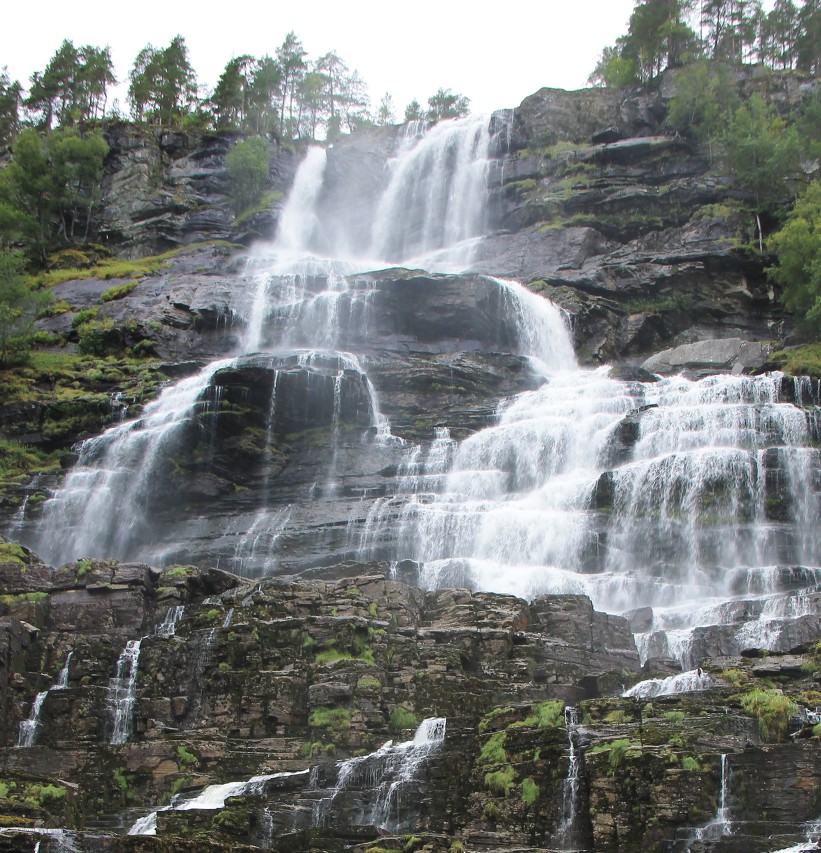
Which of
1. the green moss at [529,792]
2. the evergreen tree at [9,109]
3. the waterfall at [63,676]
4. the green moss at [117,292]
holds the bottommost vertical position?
the green moss at [529,792]

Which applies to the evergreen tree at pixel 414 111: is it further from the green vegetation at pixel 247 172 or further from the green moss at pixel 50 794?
the green moss at pixel 50 794

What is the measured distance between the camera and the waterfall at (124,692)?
20859 mm

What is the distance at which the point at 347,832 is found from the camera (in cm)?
1503

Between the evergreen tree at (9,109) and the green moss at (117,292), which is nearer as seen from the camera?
the green moss at (117,292)

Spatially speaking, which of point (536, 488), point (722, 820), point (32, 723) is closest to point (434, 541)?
point (536, 488)

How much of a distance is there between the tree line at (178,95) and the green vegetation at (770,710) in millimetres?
60352

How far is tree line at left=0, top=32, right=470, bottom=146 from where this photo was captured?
70.4m

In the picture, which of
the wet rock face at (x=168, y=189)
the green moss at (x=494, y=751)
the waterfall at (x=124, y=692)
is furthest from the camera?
the wet rock face at (x=168, y=189)

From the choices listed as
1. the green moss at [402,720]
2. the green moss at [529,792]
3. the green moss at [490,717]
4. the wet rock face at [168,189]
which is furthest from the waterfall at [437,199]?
the green moss at [529,792]

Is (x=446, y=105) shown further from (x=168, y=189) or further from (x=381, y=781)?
(x=381, y=781)

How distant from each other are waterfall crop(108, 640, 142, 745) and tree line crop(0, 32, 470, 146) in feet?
173

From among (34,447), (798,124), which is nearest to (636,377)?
(798,124)

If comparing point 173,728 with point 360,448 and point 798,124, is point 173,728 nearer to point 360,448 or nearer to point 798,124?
point 360,448

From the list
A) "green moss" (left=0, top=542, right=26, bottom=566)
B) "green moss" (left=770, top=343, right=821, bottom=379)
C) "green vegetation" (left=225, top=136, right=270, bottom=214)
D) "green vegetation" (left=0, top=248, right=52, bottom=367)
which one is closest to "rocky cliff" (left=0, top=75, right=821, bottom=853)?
"green moss" (left=0, top=542, right=26, bottom=566)
